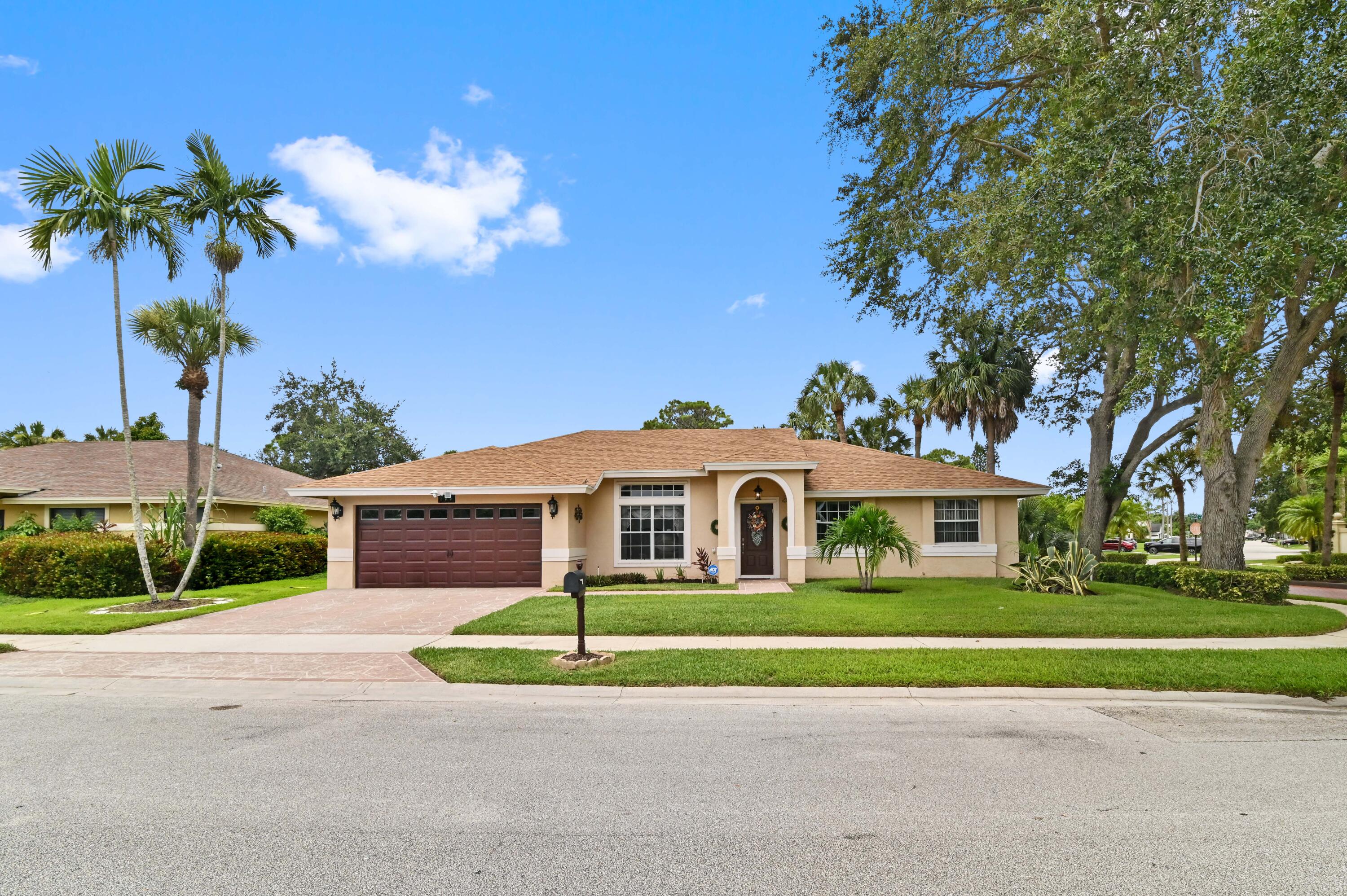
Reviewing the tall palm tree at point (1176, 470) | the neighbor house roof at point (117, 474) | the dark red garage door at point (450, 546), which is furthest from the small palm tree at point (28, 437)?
the tall palm tree at point (1176, 470)

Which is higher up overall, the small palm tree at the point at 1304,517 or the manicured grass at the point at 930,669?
the small palm tree at the point at 1304,517

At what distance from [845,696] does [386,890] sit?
562 cm

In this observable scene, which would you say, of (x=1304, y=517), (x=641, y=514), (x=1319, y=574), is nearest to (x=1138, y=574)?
(x=1319, y=574)

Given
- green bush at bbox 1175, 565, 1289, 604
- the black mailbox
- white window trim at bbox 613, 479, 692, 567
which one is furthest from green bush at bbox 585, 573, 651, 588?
green bush at bbox 1175, 565, 1289, 604

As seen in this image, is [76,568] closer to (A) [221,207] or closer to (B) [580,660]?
(A) [221,207]

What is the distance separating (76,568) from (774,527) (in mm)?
18092

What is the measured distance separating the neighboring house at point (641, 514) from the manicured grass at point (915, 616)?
3427 mm

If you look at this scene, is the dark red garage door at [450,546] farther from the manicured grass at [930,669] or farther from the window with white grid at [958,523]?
the window with white grid at [958,523]

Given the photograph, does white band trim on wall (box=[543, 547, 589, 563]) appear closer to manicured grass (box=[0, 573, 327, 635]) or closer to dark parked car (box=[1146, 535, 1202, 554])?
manicured grass (box=[0, 573, 327, 635])

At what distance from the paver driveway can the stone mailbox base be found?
11.5 ft

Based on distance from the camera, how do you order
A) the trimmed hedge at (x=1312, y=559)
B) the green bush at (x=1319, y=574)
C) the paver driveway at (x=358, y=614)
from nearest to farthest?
the paver driveway at (x=358, y=614), the green bush at (x=1319, y=574), the trimmed hedge at (x=1312, y=559)

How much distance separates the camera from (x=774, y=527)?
67.6ft

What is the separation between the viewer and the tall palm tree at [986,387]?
30.0m

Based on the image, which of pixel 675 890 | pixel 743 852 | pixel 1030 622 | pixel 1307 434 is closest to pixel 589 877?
pixel 675 890
